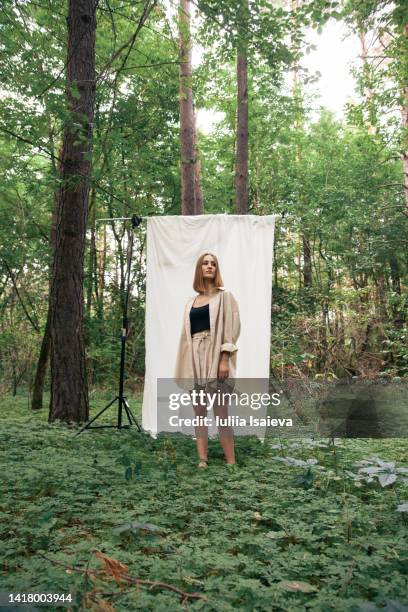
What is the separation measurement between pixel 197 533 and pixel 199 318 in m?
1.99

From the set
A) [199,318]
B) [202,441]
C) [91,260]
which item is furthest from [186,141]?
[202,441]

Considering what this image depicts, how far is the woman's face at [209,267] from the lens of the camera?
422 cm

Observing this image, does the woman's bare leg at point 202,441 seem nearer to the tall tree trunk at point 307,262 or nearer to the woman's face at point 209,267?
the woman's face at point 209,267

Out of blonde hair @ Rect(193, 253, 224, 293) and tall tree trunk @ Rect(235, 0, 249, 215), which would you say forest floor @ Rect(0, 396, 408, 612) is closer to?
blonde hair @ Rect(193, 253, 224, 293)

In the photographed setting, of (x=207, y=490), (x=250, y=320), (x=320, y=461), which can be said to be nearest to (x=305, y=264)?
(x=250, y=320)

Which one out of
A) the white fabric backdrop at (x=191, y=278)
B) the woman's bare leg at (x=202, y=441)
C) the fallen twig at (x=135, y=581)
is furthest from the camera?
the white fabric backdrop at (x=191, y=278)

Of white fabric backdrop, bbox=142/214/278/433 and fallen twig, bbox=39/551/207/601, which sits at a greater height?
white fabric backdrop, bbox=142/214/278/433

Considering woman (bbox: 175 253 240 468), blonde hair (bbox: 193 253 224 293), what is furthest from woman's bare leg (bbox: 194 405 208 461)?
blonde hair (bbox: 193 253 224 293)

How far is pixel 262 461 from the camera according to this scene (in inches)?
155

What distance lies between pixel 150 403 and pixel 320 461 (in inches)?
72.4

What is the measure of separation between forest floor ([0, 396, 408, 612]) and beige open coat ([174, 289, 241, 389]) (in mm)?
666

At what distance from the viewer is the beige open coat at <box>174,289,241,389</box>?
4.03 metres

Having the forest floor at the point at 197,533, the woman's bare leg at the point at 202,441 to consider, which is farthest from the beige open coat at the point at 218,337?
the forest floor at the point at 197,533

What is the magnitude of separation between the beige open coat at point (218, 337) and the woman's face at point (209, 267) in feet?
0.51
